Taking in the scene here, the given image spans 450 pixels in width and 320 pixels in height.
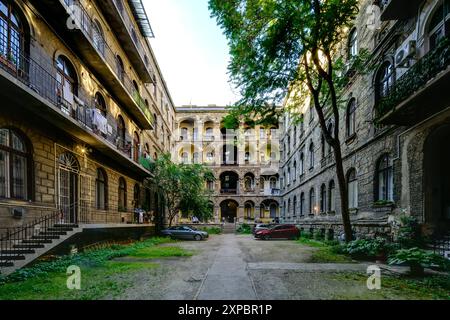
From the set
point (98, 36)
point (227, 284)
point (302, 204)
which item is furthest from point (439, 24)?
point (302, 204)

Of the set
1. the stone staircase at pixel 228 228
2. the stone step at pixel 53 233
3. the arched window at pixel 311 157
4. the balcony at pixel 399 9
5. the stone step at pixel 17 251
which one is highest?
the balcony at pixel 399 9

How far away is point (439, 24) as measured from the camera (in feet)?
30.8

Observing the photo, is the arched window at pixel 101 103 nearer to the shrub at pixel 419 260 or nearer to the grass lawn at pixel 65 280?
the grass lawn at pixel 65 280

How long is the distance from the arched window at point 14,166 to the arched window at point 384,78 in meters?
14.3

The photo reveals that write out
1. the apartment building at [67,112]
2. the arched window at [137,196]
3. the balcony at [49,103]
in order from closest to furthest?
the balcony at [49,103] < the apartment building at [67,112] < the arched window at [137,196]

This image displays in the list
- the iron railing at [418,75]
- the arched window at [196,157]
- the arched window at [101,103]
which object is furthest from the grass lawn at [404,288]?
the arched window at [196,157]

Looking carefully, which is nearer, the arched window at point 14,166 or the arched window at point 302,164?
the arched window at point 14,166

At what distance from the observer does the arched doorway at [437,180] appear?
31.7 ft

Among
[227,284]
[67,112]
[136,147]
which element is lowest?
[227,284]

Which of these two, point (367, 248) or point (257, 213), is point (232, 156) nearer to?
point (257, 213)

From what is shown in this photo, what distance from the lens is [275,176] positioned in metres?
40.8

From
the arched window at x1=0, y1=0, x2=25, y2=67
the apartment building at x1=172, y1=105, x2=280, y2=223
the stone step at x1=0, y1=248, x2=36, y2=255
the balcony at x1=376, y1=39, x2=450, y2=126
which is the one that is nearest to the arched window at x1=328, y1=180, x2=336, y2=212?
the balcony at x1=376, y1=39, x2=450, y2=126

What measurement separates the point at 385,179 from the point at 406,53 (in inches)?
217
